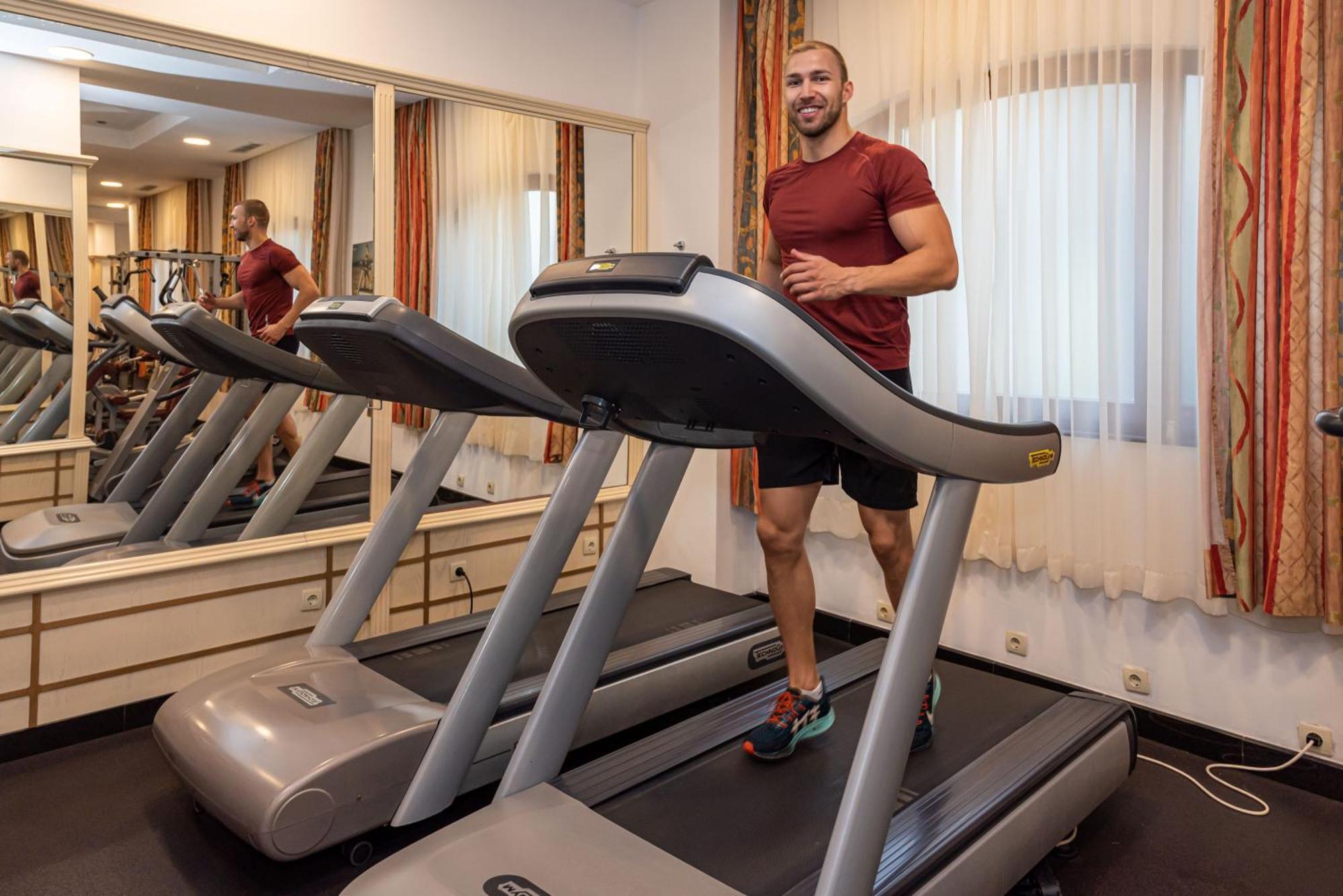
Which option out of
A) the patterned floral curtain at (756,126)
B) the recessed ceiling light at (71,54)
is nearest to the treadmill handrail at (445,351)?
the recessed ceiling light at (71,54)

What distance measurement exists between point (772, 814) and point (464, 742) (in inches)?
26.5

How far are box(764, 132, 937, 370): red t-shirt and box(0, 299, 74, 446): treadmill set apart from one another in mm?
2146

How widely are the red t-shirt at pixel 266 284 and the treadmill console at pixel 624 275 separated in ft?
6.52

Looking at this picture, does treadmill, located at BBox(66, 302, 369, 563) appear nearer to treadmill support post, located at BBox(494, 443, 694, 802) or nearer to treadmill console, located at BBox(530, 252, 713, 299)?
treadmill support post, located at BBox(494, 443, 694, 802)

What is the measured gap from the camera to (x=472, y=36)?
3.44 m

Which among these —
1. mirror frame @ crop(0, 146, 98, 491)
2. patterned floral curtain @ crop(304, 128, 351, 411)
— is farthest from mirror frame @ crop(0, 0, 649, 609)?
patterned floral curtain @ crop(304, 128, 351, 411)

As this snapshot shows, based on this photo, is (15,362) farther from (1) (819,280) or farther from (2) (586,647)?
(1) (819,280)

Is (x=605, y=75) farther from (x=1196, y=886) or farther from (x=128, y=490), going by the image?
(x=1196, y=886)

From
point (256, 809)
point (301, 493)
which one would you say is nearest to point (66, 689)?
point (301, 493)

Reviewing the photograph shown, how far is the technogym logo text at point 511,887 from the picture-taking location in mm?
1439

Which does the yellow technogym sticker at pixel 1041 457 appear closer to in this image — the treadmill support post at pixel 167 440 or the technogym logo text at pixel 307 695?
the technogym logo text at pixel 307 695

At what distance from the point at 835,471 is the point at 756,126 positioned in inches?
76.8

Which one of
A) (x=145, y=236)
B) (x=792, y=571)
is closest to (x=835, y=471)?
(x=792, y=571)

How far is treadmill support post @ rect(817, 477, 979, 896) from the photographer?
134 cm
